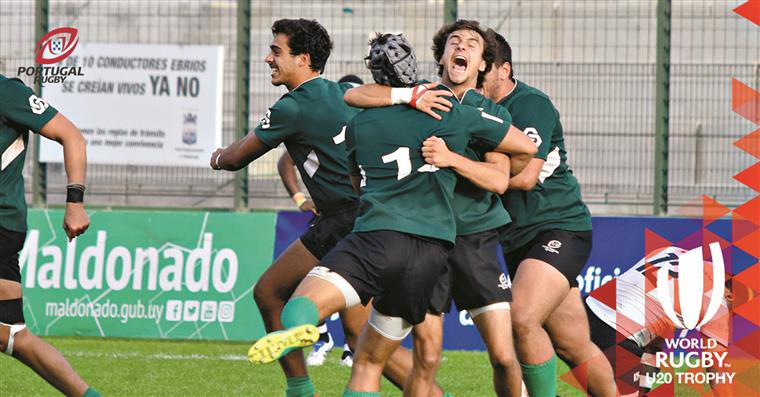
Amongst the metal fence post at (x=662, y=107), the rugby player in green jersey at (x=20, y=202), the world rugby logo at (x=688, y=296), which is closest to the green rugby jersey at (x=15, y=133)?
the rugby player in green jersey at (x=20, y=202)

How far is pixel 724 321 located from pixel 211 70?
6.85 meters

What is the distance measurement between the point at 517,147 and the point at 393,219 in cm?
81

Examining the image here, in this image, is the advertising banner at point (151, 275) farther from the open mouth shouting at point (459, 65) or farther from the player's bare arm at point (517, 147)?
the player's bare arm at point (517, 147)

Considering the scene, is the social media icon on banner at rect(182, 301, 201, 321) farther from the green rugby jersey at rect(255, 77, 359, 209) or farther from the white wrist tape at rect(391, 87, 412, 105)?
the white wrist tape at rect(391, 87, 412, 105)

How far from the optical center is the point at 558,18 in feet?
47.2

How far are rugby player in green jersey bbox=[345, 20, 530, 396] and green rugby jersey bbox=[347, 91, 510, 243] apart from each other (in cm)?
18

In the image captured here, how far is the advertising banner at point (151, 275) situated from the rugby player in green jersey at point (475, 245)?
6082mm

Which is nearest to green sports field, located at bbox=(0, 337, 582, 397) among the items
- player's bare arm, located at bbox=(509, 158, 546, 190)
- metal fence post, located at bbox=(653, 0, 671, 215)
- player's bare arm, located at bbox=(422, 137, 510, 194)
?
metal fence post, located at bbox=(653, 0, 671, 215)

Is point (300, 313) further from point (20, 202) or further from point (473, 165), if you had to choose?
point (20, 202)

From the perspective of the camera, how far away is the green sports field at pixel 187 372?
1028 cm

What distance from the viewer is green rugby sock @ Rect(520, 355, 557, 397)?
7848 millimetres

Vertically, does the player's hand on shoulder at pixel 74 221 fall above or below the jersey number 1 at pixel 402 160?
below

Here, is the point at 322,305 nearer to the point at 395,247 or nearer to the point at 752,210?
the point at 395,247

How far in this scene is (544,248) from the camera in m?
8.22
